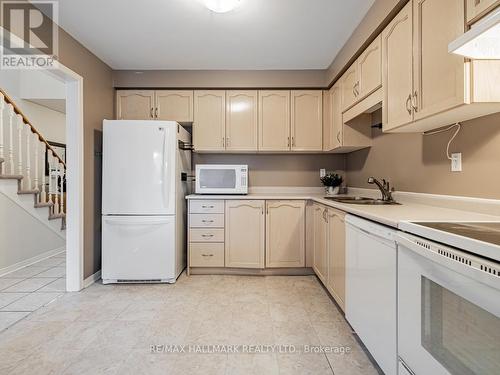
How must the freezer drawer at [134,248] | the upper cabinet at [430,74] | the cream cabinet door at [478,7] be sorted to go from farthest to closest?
the freezer drawer at [134,248], the upper cabinet at [430,74], the cream cabinet door at [478,7]

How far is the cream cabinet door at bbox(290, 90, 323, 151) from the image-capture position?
320cm

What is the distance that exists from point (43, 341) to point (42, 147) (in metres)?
3.33

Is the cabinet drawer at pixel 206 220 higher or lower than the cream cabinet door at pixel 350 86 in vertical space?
lower

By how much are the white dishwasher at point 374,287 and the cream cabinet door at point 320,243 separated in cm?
60

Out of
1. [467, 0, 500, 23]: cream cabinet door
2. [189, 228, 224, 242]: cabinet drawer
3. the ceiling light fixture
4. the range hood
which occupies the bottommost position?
[189, 228, 224, 242]: cabinet drawer

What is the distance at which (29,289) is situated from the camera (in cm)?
259

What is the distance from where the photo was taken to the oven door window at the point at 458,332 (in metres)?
0.76

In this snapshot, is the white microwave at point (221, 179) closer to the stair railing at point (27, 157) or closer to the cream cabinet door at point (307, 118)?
the cream cabinet door at point (307, 118)

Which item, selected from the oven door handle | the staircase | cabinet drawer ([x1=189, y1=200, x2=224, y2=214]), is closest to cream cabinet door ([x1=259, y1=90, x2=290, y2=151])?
cabinet drawer ([x1=189, y1=200, x2=224, y2=214])

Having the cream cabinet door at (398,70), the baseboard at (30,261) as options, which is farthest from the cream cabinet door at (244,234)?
the baseboard at (30,261)

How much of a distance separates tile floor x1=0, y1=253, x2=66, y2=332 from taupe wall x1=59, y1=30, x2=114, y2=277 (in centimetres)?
37

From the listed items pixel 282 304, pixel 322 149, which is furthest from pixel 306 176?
pixel 282 304

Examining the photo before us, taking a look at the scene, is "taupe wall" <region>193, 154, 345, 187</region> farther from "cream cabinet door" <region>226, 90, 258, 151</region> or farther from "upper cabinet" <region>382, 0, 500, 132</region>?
"upper cabinet" <region>382, 0, 500, 132</region>

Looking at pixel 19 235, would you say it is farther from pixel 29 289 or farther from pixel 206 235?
pixel 206 235
